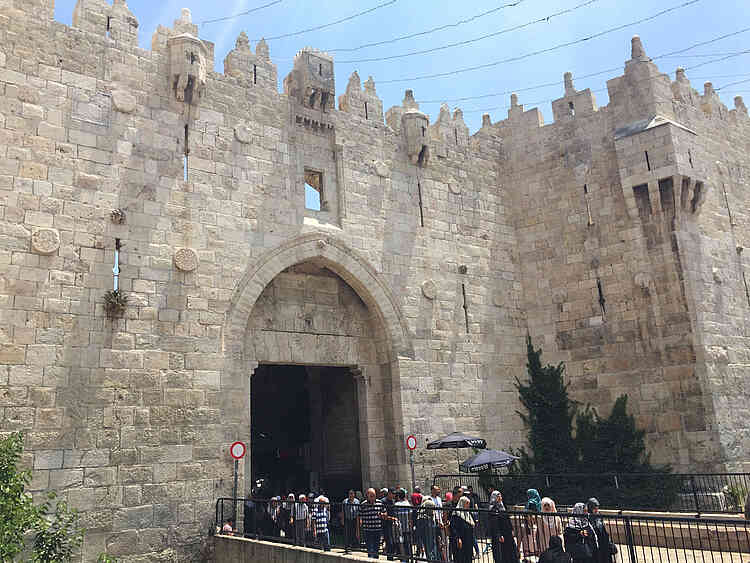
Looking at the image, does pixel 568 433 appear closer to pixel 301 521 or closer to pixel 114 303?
pixel 301 521

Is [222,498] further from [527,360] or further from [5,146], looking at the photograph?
[527,360]

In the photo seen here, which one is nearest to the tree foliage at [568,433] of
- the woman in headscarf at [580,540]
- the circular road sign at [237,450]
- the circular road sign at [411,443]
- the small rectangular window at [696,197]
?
the circular road sign at [411,443]

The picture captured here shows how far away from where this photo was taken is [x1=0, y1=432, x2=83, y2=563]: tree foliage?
8641 mm

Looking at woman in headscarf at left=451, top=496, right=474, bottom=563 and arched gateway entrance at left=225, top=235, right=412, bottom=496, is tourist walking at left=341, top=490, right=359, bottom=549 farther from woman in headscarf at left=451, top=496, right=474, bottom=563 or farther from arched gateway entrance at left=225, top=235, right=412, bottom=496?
arched gateway entrance at left=225, top=235, right=412, bottom=496

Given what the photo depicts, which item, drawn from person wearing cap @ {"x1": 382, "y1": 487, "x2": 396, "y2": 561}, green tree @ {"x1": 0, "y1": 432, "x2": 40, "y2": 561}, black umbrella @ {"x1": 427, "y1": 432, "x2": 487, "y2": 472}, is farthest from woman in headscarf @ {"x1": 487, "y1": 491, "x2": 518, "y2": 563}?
green tree @ {"x1": 0, "y1": 432, "x2": 40, "y2": 561}

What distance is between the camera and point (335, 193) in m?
15.6

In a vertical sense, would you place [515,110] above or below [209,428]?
above

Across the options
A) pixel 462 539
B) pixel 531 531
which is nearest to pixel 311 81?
pixel 462 539

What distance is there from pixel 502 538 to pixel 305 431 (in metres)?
12.2

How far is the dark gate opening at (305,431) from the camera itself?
17.6m

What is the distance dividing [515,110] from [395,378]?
29.9 ft

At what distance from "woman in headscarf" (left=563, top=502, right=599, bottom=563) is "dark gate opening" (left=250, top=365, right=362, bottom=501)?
9.04m

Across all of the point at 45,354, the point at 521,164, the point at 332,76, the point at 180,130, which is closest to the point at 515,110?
the point at 521,164

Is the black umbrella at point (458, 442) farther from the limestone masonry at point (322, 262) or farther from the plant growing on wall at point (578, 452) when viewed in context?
the plant growing on wall at point (578, 452)
